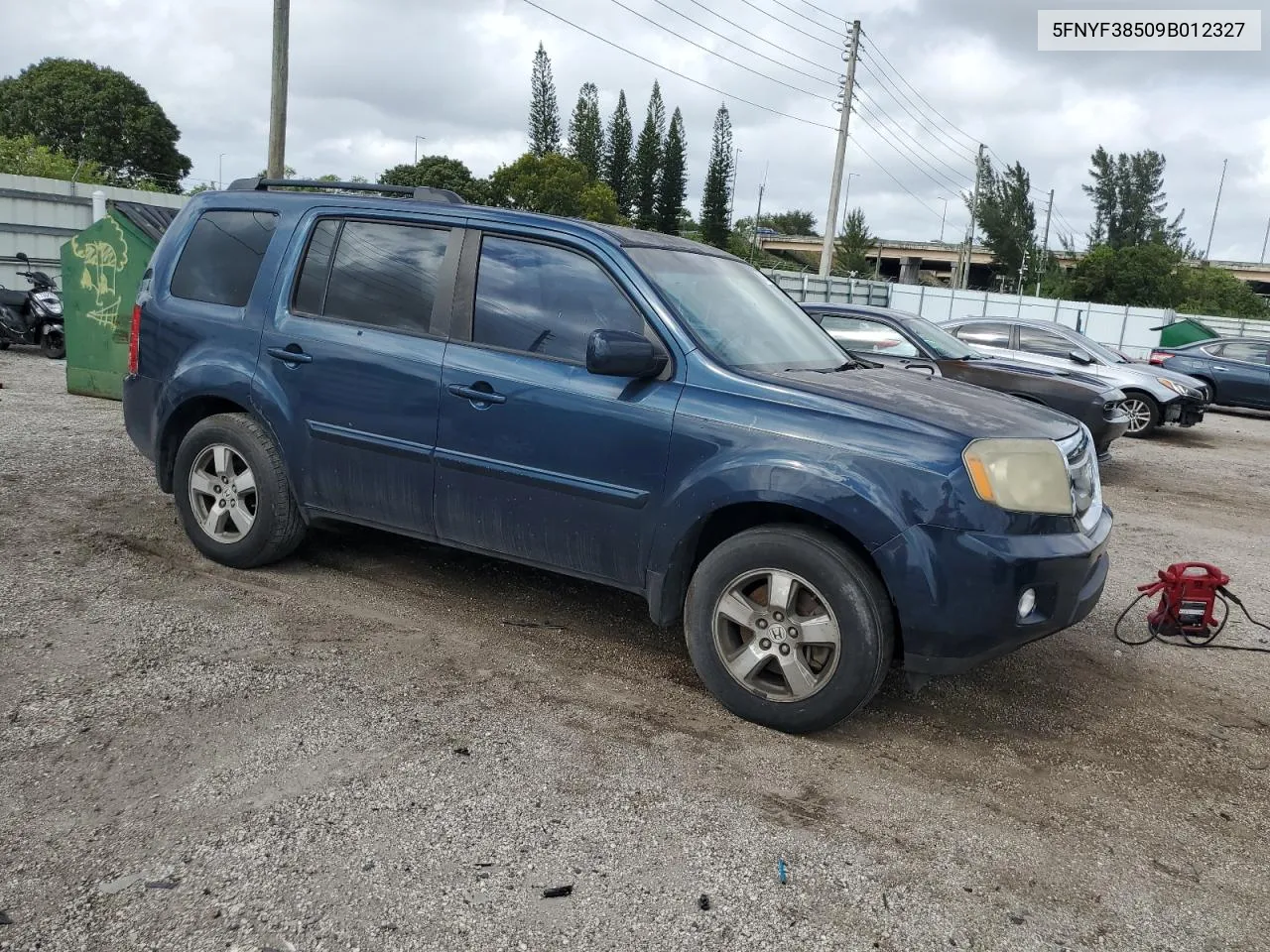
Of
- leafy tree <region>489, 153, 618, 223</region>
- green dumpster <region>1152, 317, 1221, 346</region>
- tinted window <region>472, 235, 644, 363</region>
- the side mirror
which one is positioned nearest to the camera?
the side mirror

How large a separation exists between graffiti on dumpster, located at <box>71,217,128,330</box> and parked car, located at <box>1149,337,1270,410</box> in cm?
1550

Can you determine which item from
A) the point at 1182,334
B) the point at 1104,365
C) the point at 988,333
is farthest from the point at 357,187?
the point at 1182,334

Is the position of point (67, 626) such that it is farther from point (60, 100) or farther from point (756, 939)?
point (60, 100)

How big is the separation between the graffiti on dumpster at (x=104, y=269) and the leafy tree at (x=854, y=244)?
2882 inches

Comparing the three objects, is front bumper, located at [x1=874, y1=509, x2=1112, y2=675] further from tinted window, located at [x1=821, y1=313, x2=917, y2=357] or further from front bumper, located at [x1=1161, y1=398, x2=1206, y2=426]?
front bumper, located at [x1=1161, y1=398, x2=1206, y2=426]

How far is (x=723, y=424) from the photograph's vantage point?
389cm

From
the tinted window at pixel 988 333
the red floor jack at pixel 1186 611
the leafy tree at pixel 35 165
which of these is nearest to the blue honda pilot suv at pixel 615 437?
the red floor jack at pixel 1186 611

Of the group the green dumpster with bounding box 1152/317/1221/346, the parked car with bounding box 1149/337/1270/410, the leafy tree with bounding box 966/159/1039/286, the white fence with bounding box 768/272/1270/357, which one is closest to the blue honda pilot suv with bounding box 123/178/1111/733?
the parked car with bounding box 1149/337/1270/410

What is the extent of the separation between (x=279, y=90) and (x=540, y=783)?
14647 millimetres

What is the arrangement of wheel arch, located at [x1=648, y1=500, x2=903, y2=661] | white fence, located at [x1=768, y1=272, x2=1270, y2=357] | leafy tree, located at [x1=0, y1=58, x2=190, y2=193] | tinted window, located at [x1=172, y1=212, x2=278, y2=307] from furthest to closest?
leafy tree, located at [x1=0, y1=58, x2=190, y2=193] → white fence, located at [x1=768, y1=272, x2=1270, y2=357] → tinted window, located at [x1=172, y1=212, x2=278, y2=307] → wheel arch, located at [x1=648, y1=500, x2=903, y2=661]

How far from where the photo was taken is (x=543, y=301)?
14.4ft

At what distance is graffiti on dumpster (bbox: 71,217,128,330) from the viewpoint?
10.5 m

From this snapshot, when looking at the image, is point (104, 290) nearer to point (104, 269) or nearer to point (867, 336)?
point (104, 269)

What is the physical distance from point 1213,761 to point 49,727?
13.6 feet
